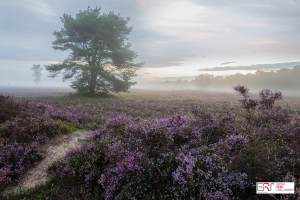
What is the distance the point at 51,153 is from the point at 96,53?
20.1 meters

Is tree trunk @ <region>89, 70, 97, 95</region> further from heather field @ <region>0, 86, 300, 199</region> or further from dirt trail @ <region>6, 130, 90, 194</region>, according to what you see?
heather field @ <region>0, 86, 300, 199</region>

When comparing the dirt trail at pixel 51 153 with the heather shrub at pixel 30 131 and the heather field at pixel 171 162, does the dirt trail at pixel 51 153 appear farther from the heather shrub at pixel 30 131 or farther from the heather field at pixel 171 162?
the heather shrub at pixel 30 131

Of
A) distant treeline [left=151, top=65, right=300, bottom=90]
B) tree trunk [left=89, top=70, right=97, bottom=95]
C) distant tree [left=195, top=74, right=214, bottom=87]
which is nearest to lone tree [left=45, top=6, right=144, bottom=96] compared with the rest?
tree trunk [left=89, top=70, right=97, bottom=95]

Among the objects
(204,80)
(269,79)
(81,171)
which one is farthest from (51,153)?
(204,80)

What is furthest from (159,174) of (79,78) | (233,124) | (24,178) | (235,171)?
(79,78)

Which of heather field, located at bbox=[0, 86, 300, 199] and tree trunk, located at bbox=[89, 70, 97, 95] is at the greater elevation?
tree trunk, located at bbox=[89, 70, 97, 95]

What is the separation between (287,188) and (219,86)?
15196cm

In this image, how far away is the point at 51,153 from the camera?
4.44 meters

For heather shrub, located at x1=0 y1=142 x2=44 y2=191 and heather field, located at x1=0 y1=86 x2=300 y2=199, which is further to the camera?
heather shrub, located at x1=0 y1=142 x2=44 y2=191

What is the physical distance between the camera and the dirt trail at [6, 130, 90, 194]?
3.45 m

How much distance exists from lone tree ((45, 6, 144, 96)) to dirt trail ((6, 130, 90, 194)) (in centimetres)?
1777

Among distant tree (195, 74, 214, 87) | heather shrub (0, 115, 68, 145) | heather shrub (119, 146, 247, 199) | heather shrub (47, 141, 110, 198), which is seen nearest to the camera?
heather shrub (119, 146, 247, 199)

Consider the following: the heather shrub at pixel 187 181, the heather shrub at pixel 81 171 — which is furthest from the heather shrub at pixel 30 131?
the heather shrub at pixel 187 181

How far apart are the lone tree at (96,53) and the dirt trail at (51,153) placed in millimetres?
17773
